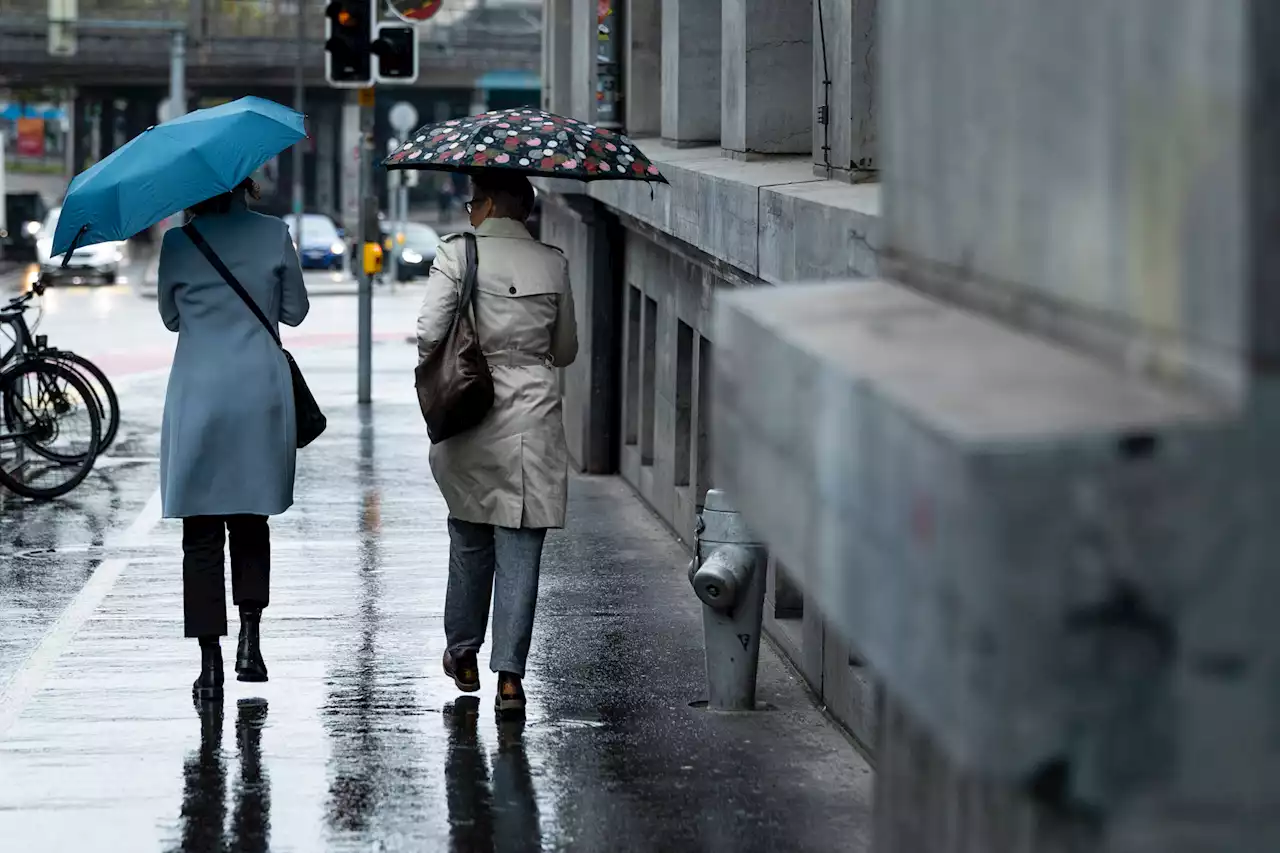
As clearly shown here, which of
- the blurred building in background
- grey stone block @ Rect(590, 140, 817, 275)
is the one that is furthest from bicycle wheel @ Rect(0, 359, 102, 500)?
the blurred building in background

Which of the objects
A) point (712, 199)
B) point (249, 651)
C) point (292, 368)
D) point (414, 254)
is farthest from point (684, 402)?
point (414, 254)

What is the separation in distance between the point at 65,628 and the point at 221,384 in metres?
1.98

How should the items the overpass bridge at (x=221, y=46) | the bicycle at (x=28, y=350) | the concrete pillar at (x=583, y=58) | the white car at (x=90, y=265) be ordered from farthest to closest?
the overpass bridge at (x=221, y=46), the white car at (x=90, y=265), the concrete pillar at (x=583, y=58), the bicycle at (x=28, y=350)

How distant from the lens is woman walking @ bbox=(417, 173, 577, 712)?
23.0 ft

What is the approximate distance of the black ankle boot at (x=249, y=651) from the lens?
7480mm

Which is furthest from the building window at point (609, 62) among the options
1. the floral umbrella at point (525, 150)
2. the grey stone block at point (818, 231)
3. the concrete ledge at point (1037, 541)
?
the concrete ledge at point (1037, 541)

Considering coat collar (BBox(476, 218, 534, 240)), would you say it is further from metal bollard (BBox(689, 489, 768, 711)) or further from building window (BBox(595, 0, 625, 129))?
building window (BBox(595, 0, 625, 129))

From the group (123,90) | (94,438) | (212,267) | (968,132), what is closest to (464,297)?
(212,267)

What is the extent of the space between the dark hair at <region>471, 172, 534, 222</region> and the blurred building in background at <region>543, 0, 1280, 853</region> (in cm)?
266

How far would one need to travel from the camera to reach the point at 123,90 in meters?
70.4

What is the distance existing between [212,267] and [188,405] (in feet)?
1.48

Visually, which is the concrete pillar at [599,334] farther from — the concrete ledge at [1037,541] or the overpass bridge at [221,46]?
the overpass bridge at [221,46]

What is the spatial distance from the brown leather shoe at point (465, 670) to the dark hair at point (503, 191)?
4.73ft

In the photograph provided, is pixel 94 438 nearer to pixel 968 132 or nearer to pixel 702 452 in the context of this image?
pixel 702 452
